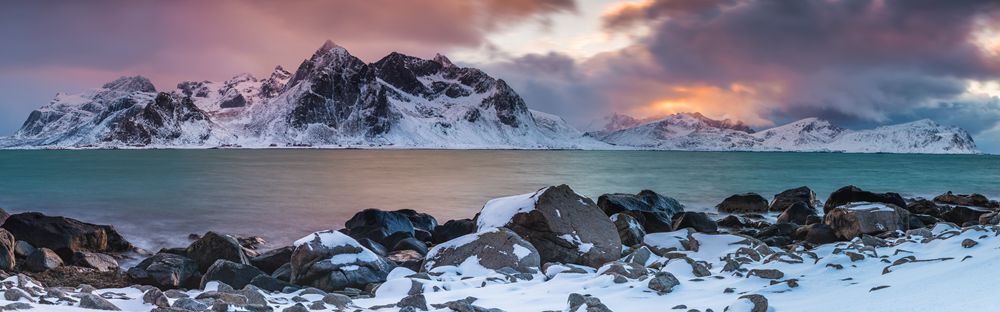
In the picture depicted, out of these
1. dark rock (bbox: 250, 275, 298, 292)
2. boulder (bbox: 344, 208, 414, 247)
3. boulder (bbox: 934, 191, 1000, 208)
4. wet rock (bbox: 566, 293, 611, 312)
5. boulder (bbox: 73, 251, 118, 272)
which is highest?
wet rock (bbox: 566, 293, 611, 312)

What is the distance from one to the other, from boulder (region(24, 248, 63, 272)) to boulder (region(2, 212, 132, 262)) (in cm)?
110

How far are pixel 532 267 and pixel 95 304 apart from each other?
771 centimetres

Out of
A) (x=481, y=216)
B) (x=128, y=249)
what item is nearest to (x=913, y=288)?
(x=481, y=216)

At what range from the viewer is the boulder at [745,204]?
1277 inches

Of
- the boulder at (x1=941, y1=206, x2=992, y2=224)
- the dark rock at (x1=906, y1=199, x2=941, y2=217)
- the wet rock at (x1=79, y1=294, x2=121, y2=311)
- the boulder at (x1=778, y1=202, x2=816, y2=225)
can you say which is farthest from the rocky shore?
the dark rock at (x1=906, y1=199, x2=941, y2=217)

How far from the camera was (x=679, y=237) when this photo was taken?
17828 millimetres

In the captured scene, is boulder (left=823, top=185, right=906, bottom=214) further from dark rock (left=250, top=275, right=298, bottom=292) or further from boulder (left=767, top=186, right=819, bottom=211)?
dark rock (left=250, top=275, right=298, bottom=292)

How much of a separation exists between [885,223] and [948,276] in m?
12.0

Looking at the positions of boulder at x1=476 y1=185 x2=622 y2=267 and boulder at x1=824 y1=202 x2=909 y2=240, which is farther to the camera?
boulder at x1=824 y1=202 x2=909 y2=240

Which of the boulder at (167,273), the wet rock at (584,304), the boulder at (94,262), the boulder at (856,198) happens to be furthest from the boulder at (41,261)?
the boulder at (856,198)

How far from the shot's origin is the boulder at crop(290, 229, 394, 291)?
1363cm

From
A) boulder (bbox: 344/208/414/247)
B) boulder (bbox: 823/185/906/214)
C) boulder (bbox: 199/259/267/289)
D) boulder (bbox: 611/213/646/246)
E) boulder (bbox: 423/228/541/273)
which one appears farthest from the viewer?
boulder (bbox: 823/185/906/214)

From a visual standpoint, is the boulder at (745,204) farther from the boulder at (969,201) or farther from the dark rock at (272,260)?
the dark rock at (272,260)

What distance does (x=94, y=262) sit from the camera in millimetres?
16656
